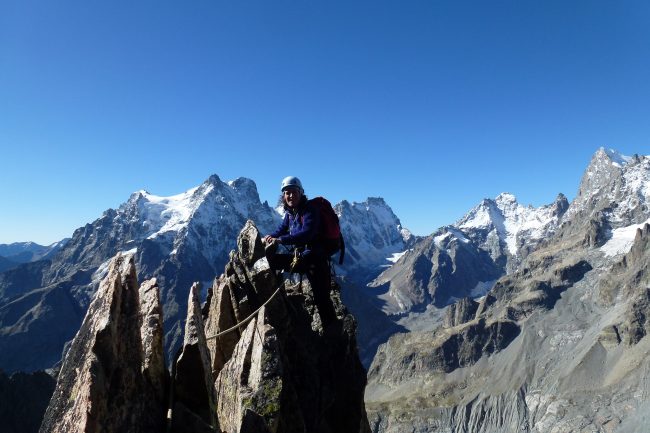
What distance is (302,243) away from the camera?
15.6 meters

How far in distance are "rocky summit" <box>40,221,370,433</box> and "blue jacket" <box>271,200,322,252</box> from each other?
166 cm

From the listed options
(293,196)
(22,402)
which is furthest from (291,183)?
(22,402)

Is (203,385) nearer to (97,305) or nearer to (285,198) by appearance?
(97,305)

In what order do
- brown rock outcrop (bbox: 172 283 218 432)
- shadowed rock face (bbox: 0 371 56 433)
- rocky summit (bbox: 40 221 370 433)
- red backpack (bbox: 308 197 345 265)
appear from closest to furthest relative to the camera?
rocky summit (bbox: 40 221 370 433) < brown rock outcrop (bbox: 172 283 218 432) < red backpack (bbox: 308 197 345 265) < shadowed rock face (bbox: 0 371 56 433)

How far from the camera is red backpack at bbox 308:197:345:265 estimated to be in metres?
15.8

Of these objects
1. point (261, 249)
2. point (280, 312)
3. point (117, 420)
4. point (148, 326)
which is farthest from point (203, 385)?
point (261, 249)

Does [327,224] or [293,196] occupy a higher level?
[293,196]

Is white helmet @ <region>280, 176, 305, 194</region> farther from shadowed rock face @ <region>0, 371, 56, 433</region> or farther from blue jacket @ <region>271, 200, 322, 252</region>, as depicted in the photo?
shadowed rock face @ <region>0, 371, 56, 433</region>

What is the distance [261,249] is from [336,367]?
5257 mm

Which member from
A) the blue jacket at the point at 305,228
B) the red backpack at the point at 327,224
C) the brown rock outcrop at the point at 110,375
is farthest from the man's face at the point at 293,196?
the brown rock outcrop at the point at 110,375

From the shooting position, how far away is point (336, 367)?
17.6 meters

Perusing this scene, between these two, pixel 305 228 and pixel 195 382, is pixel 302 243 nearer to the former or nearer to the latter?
pixel 305 228

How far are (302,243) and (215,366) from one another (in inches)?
205

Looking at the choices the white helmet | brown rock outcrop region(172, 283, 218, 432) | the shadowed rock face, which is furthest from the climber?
the shadowed rock face
